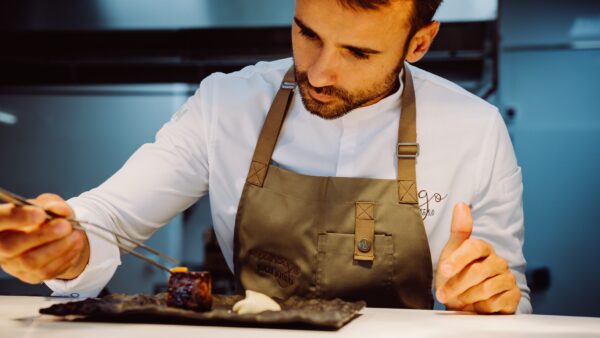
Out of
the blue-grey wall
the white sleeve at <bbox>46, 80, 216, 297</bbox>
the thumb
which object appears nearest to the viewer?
the thumb

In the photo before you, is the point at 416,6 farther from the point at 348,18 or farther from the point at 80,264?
the point at 80,264

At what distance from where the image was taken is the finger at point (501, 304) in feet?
4.52

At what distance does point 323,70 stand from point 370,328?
0.70 meters

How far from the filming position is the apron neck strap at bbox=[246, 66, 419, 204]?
1.71 metres

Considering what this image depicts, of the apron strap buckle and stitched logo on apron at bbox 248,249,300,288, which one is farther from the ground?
the apron strap buckle

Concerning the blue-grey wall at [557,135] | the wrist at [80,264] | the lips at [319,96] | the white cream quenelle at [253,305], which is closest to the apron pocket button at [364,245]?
the lips at [319,96]

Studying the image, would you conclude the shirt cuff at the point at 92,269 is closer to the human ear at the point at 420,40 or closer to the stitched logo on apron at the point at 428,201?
the stitched logo on apron at the point at 428,201

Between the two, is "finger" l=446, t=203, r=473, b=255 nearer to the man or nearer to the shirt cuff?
the man

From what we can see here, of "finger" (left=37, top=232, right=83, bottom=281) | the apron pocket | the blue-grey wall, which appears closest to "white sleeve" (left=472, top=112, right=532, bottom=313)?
the apron pocket

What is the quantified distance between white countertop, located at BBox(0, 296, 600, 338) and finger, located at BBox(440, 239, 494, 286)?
0.08 m

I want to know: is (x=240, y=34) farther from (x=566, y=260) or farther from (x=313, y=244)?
(x=566, y=260)

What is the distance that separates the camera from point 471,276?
1.36 metres

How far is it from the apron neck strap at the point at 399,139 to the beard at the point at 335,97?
0.39ft

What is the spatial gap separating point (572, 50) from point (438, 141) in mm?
2562
